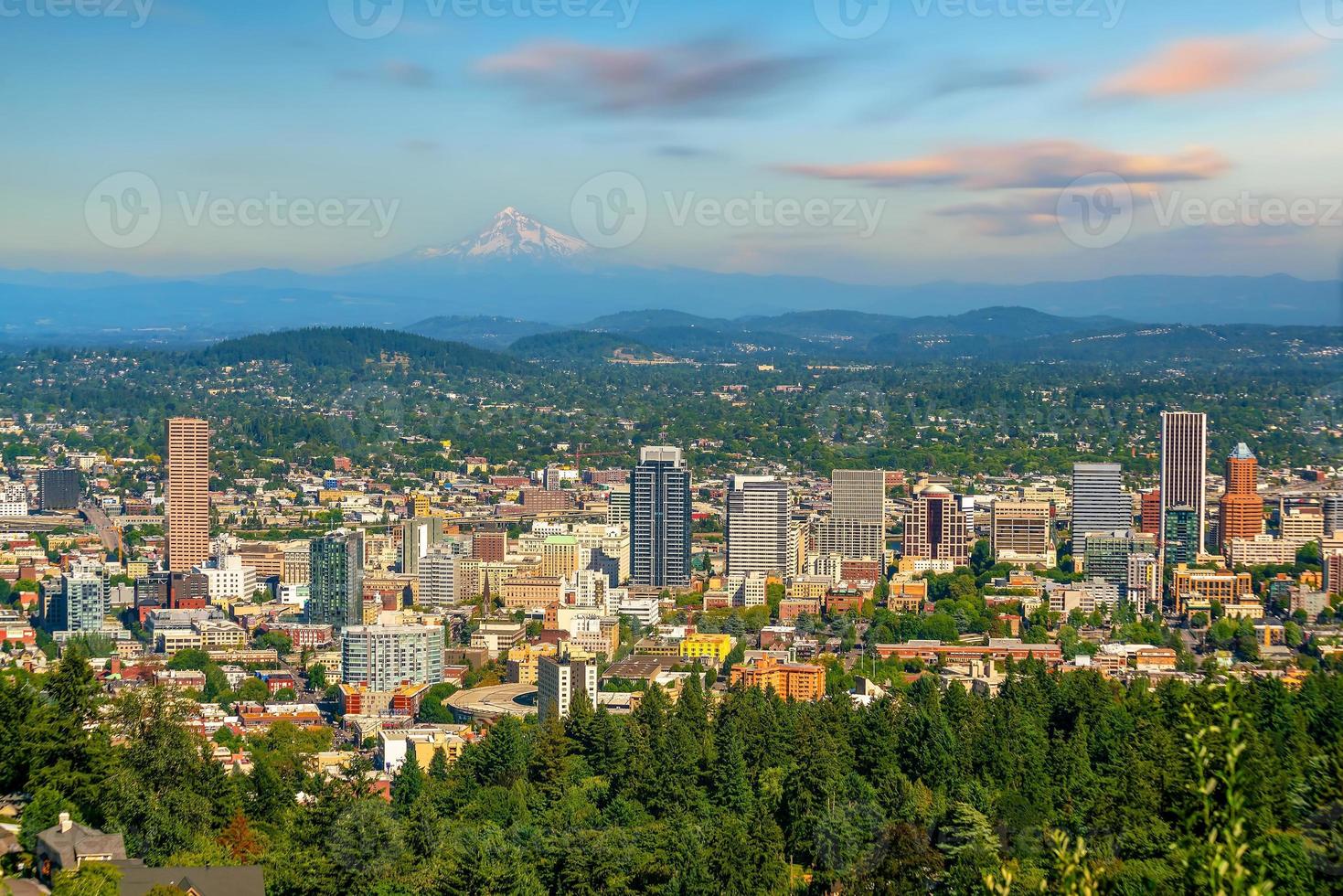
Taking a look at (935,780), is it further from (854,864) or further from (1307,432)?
(1307,432)

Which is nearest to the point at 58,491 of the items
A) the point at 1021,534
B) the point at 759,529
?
the point at 759,529

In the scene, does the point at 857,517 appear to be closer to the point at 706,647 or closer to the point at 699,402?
the point at 706,647

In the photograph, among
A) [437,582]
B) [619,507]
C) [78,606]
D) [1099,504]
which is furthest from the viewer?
[619,507]

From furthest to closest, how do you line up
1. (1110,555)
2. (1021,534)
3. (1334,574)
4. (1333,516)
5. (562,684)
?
(1021,534)
(1333,516)
(1110,555)
(1334,574)
(562,684)


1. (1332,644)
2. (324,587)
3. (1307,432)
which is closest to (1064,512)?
(1307,432)

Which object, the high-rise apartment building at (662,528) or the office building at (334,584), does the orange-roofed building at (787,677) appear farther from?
the high-rise apartment building at (662,528)

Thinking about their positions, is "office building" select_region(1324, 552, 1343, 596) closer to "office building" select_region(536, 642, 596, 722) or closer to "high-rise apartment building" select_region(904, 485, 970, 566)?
"high-rise apartment building" select_region(904, 485, 970, 566)

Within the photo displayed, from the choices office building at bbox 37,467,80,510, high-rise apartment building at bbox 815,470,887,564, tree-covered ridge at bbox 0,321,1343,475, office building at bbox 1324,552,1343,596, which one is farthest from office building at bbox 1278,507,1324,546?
office building at bbox 37,467,80,510
